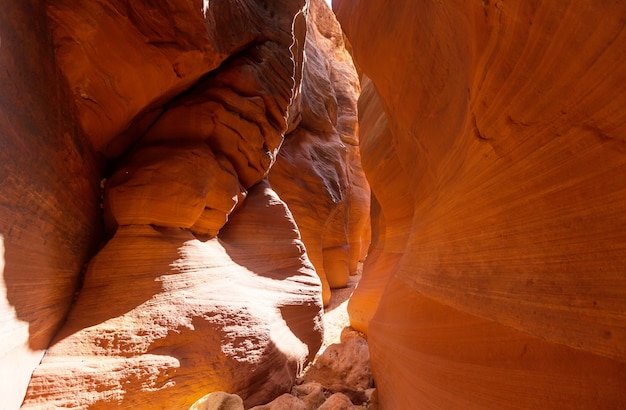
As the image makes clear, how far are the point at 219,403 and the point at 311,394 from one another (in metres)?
0.94

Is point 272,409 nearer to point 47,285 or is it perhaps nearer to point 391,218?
point 47,285

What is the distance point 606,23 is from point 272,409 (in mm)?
2956

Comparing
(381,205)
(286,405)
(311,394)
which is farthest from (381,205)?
(286,405)

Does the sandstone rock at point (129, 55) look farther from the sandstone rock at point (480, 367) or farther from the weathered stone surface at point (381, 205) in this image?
the sandstone rock at point (480, 367)

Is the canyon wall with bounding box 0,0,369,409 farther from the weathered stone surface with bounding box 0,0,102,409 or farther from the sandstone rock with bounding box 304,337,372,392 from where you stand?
the sandstone rock with bounding box 304,337,372,392

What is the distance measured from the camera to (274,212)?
15.0 ft

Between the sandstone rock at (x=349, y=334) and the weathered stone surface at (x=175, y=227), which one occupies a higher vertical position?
the weathered stone surface at (x=175, y=227)

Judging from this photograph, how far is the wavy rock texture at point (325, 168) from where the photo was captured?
8.47 m

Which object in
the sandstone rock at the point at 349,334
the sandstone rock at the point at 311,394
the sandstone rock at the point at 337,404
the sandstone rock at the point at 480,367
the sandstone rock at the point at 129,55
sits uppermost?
the sandstone rock at the point at 129,55

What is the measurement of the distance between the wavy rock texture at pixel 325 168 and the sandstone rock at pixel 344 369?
16.1ft

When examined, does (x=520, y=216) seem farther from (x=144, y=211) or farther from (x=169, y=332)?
(x=144, y=211)

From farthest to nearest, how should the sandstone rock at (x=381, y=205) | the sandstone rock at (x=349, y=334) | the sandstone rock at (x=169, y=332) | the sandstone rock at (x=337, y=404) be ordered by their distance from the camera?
the sandstone rock at (x=349, y=334) < the sandstone rock at (x=381, y=205) < the sandstone rock at (x=337, y=404) < the sandstone rock at (x=169, y=332)

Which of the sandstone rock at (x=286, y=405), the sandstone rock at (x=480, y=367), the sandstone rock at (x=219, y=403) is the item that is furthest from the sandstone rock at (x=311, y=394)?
the sandstone rock at (x=219, y=403)

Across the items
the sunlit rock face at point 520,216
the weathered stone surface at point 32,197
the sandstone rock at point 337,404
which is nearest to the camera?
the sunlit rock face at point 520,216
